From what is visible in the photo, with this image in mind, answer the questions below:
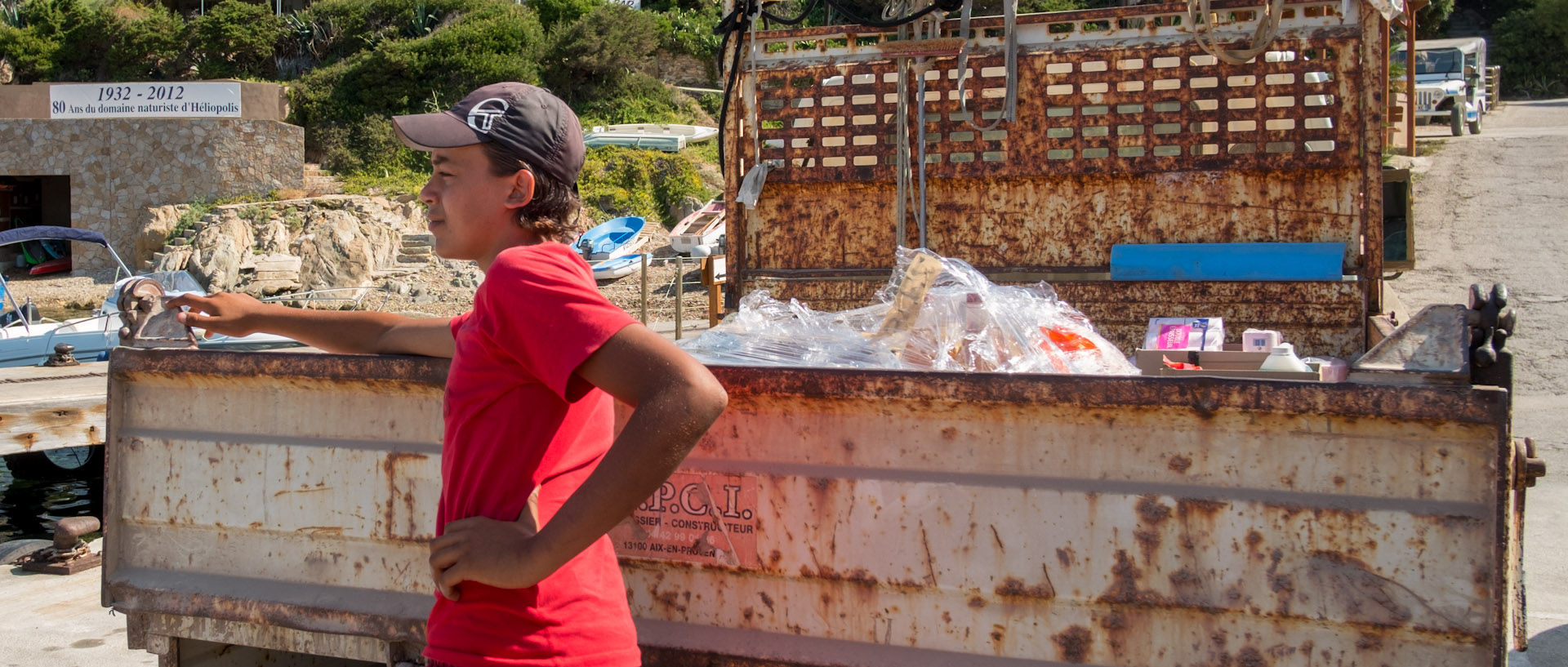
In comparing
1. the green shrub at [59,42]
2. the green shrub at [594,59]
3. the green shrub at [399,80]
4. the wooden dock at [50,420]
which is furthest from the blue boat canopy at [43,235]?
the green shrub at [59,42]

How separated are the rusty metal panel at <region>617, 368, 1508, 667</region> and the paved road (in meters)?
2.55

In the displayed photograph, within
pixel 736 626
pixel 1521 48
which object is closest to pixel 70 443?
pixel 736 626

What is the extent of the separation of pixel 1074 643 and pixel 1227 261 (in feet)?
8.32

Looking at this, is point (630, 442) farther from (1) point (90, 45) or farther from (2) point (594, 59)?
(1) point (90, 45)

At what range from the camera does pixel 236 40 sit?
35031 mm

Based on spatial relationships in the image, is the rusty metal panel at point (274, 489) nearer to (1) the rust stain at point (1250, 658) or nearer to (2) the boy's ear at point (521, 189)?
(2) the boy's ear at point (521, 189)

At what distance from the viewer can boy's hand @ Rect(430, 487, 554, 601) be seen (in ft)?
5.06

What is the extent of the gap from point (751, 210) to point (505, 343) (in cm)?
318

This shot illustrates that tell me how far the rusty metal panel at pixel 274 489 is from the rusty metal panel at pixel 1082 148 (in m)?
2.45

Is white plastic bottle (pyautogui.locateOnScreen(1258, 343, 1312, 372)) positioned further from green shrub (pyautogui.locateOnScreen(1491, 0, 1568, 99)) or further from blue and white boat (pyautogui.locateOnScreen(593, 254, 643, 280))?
green shrub (pyautogui.locateOnScreen(1491, 0, 1568, 99))

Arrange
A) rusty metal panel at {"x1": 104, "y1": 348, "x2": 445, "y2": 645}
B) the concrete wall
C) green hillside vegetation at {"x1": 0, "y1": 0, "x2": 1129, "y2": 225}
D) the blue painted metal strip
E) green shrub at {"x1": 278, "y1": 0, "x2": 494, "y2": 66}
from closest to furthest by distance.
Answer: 1. rusty metal panel at {"x1": 104, "y1": 348, "x2": 445, "y2": 645}
2. the blue painted metal strip
3. the concrete wall
4. green hillside vegetation at {"x1": 0, "y1": 0, "x2": 1129, "y2": 225}
5. green shrub at {"x1": 278, "y1": 0, "x2": 494, "y2": 66}

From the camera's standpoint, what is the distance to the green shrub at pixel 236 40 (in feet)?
115

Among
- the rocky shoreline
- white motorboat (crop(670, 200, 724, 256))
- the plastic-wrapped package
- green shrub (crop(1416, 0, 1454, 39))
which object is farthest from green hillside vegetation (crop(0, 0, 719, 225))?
the plastic-wrapped package

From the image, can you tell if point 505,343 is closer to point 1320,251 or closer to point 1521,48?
point 1320,251
